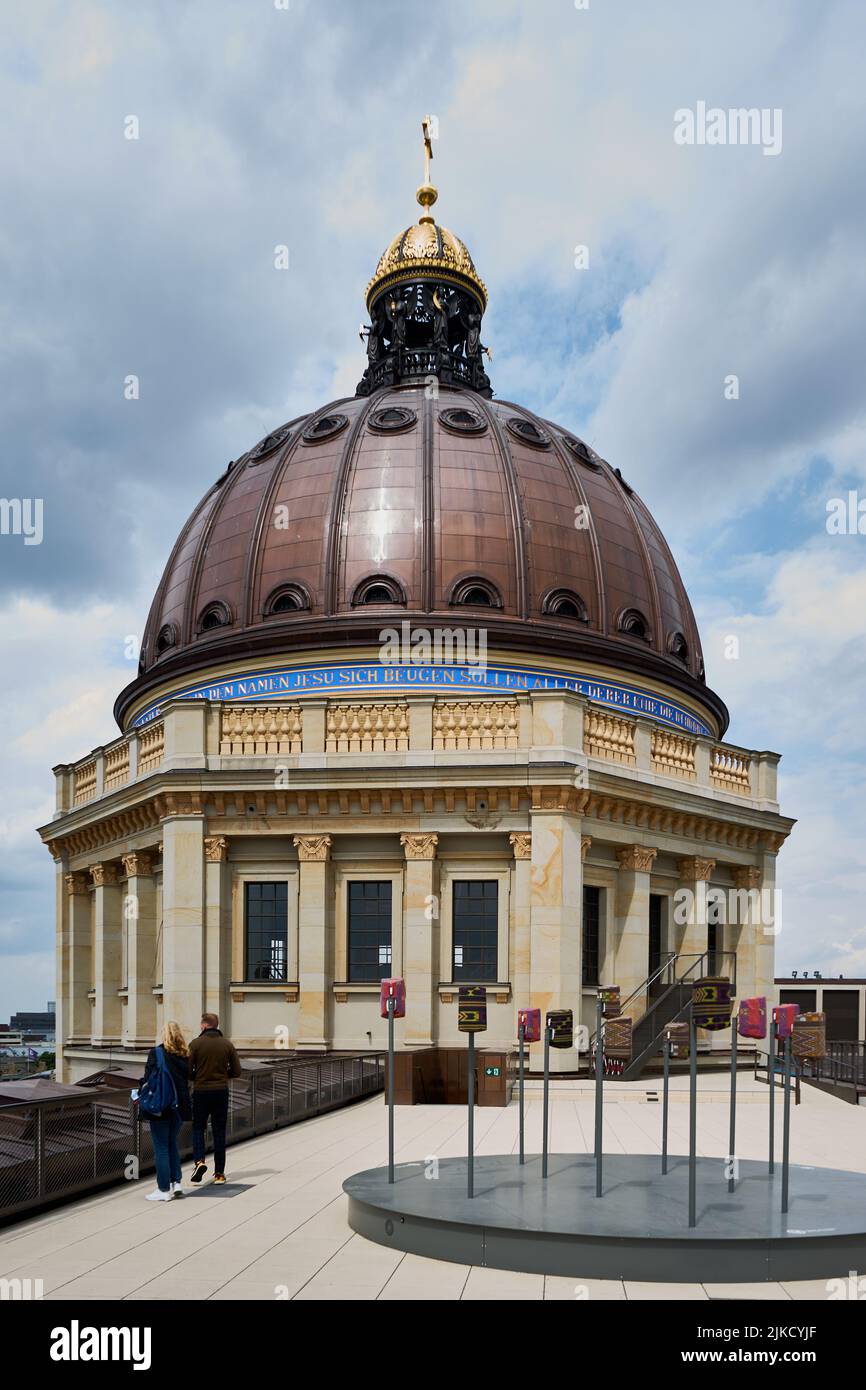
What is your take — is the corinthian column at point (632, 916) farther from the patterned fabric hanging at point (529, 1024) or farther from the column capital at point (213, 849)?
the patterned fabric hanging at point (529, 1024)

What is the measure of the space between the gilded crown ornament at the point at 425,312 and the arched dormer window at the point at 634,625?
1522cm

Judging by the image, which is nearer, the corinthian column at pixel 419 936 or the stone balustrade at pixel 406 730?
the corinthian column at pixel 419 936

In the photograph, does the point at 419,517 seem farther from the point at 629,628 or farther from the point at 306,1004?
the point at 306,1004

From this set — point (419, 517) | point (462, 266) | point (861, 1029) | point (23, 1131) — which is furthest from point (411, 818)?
point (861, 1029)

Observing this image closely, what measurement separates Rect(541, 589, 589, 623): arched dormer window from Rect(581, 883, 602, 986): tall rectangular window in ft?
34.6

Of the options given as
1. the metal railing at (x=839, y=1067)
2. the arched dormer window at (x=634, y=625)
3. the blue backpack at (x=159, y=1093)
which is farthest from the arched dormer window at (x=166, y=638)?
the blue backpack at (x=159, y=1093)

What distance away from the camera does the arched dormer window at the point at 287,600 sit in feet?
128

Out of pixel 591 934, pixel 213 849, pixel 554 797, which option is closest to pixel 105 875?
pixel 213 849

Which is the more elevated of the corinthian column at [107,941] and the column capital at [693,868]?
the column capital at [693,868]

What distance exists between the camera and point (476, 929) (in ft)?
98.5

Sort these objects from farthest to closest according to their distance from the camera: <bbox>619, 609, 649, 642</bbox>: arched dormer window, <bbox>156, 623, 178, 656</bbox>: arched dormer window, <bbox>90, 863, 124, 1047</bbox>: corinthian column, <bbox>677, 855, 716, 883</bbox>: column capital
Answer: <bbox>156, 623, 178, 656</bbox>: arched dormer window < <bbox>619, 609, 649, 642</bbox>: arched dormer window < <bbox>90, 863, 124, 1047</bbox>: corinthian column < <bbox>677, 855, 716, 883</bbox>: column capital

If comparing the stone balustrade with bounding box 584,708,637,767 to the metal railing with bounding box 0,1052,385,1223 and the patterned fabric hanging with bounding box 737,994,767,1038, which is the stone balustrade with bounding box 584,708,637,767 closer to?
the metal railing with bounding box 0,1052,385,1223

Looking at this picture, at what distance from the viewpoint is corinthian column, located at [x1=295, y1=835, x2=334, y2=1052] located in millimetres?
29594

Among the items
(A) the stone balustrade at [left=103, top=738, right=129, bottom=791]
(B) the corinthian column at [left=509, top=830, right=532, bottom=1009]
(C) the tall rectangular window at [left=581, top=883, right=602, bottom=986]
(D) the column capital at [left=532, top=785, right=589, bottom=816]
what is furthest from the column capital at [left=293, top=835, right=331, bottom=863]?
(A) the stone balustrade at [left=103, top=738, right=129, bottom=791]
